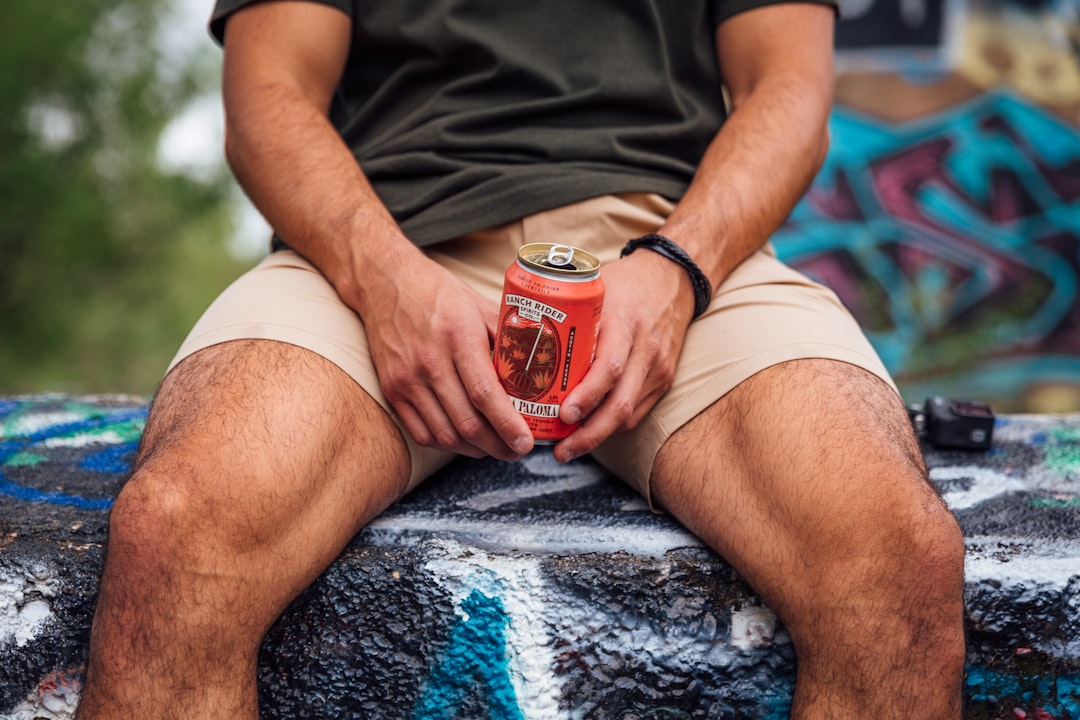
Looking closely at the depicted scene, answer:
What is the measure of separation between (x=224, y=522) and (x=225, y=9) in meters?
1.12

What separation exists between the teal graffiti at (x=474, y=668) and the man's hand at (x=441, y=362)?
25cm

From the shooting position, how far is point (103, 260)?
259 inches

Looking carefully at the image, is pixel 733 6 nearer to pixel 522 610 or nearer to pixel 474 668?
pixel 522 610

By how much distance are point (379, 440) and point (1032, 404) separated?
4529 millimetres

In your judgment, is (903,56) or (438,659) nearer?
(438,659)

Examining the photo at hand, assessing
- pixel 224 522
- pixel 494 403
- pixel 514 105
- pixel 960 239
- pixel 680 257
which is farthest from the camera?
pixel 960 239

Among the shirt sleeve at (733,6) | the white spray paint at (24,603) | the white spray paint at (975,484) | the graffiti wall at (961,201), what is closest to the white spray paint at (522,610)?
the white spray paint at (24,603)

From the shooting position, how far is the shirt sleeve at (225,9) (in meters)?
1.76

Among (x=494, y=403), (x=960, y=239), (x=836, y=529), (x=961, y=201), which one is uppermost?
(x=494, y=403)

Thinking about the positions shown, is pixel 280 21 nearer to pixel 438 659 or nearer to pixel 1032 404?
pixel 438 659

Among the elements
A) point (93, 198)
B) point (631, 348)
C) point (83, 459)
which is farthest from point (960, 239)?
point (93, 198)

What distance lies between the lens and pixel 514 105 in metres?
1.74

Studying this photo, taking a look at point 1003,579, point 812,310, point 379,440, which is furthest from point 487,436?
point 1003,579

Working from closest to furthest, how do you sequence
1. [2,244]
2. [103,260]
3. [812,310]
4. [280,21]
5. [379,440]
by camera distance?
[379,440] → [812,310] → [280,21] → [2,244] → [103,260]
